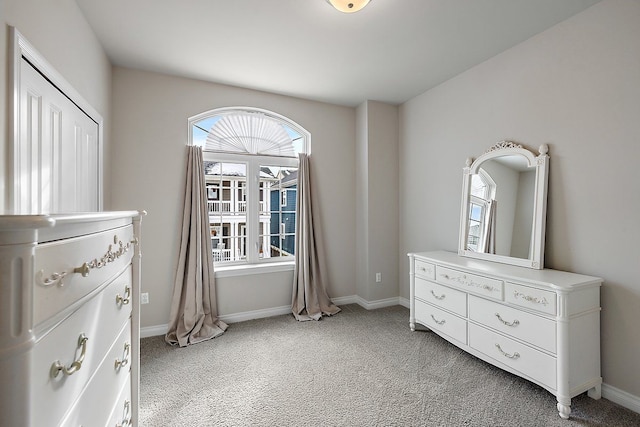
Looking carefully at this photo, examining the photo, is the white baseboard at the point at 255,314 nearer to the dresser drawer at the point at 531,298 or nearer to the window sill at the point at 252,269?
the window sill at the point at 252,269

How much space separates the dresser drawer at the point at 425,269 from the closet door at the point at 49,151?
9.53ft

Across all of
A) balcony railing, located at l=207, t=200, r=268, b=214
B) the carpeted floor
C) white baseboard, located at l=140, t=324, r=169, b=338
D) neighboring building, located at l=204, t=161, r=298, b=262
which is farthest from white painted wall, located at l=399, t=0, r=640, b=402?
white baseboard, located at l=140, t=324, r=169, b=338

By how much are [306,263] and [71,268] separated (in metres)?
2.87

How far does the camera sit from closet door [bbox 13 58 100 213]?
4.65 ft

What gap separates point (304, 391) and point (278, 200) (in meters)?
2.23

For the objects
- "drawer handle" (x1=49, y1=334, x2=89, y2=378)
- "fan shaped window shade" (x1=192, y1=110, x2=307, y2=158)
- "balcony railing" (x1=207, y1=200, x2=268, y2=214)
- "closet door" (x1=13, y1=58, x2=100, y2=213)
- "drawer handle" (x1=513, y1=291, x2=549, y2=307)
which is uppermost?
"fan shaped window shade" (x1=192, y1=110, x2=307, y2=158)

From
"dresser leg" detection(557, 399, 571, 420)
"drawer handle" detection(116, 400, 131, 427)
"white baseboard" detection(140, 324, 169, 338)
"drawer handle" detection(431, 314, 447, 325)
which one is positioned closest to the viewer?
"drawer handle" detection(116, 400, 131, 427)

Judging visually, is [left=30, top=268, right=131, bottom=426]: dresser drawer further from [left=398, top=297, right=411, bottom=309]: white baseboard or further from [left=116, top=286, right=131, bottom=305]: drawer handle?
[left=398, top=297, right=411, bottom=309]: white baseboard

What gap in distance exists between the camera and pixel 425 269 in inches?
114

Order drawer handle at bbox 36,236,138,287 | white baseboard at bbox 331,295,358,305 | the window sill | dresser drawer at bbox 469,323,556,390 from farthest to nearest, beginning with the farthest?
white baseboard at bbox 331,295,358,305
the window sill
dresser drawer at bbox 469,323,556,390
drawer handle at bbox 36,236,138,287

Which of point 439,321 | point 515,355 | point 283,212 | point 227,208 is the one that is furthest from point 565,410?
point 227,208

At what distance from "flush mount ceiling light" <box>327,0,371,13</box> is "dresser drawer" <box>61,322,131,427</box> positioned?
7.19ft

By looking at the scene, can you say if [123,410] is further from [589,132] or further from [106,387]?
[589,132]

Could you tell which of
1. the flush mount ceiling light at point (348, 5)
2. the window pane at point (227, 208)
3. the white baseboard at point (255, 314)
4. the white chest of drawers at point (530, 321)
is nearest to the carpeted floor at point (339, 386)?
the white chest of drawers at point (530, 321)
